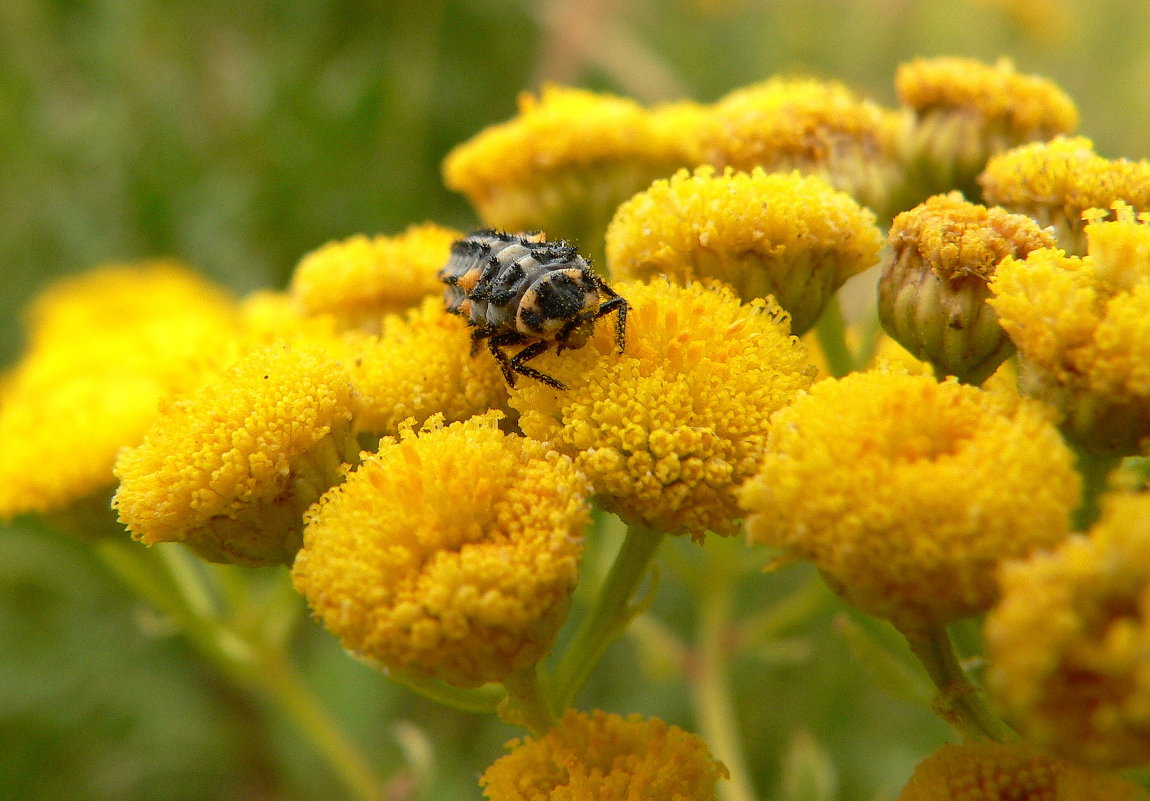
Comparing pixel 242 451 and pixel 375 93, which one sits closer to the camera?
pixel 242 451

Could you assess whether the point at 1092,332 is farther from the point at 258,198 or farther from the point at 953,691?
the point at 258,198

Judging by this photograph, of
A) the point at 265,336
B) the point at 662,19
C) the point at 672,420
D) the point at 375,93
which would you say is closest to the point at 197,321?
the point at 265,336

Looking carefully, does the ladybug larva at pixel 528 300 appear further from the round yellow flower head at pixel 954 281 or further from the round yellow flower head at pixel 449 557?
the round yellow flower head at pixel 954 281

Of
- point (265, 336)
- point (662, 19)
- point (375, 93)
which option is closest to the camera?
point (265, 336)

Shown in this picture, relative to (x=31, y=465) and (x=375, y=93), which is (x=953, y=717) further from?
(x=375, y=93)

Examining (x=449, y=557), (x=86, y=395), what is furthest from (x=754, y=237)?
(x=86, y=395)

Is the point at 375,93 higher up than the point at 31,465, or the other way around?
the point at 375,93

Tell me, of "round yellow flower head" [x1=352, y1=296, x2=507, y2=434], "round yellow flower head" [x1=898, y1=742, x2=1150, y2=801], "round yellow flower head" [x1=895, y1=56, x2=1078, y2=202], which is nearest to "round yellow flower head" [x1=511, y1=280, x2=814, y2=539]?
"round yellow flower head" [x1=352, y1=296, x2=507, y2=434]
